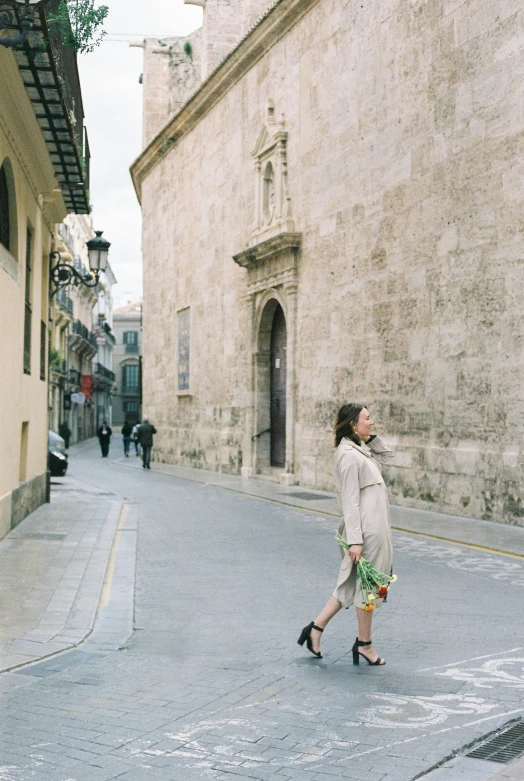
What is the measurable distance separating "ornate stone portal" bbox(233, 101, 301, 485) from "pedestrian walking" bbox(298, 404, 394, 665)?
1490cm

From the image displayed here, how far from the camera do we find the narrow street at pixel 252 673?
4.12 metres

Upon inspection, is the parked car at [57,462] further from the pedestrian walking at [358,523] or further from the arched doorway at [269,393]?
the pedestrian walking at [358,523]

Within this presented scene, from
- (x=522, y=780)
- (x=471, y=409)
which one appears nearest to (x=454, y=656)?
(x=522, y=780)

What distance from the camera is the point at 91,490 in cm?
1969

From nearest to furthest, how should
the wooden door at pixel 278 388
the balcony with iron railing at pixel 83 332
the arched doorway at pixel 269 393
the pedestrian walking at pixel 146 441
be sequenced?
the wooden door at pixel 278 388, the arched doorway at pixel 269 393, the pedestrian walking at pixel 146 441, the balcony with iron railing at pixel 83 332

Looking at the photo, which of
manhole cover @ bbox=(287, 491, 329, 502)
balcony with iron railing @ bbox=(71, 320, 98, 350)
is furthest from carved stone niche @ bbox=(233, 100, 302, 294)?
balcony with iron railing @ bbox=(71, 320, 98, 350)

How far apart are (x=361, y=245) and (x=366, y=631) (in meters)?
12.7

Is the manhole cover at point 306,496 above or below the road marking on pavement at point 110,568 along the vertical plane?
below

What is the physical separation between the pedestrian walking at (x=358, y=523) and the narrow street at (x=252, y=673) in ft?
0.63

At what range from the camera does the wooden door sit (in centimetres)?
2273

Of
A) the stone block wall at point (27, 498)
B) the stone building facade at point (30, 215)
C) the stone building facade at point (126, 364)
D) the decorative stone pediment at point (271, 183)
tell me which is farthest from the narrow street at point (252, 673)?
the stone building facade at point (126, 364)

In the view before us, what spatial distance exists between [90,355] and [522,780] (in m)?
63.6

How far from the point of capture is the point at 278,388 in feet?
76.0

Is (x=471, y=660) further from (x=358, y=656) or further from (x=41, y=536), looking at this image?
(x=41, y=536)
